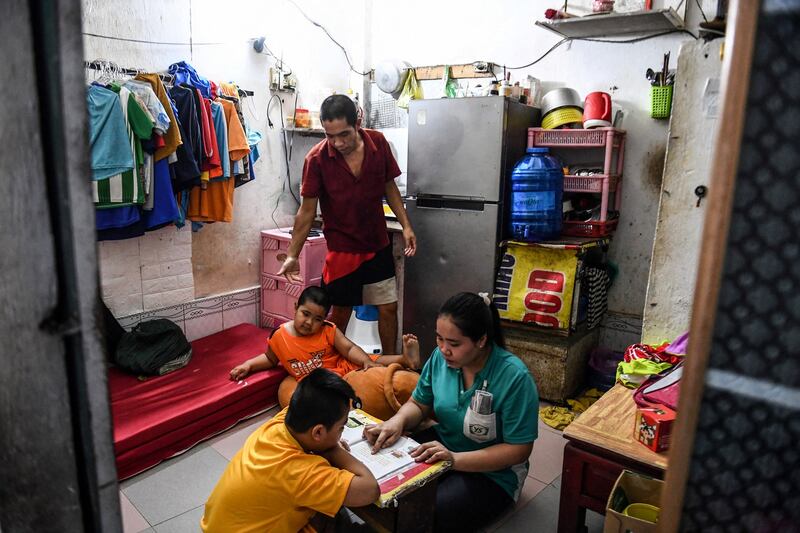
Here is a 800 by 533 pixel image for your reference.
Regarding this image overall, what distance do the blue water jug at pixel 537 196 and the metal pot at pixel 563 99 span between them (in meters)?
0.38

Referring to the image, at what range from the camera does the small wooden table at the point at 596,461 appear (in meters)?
1.72

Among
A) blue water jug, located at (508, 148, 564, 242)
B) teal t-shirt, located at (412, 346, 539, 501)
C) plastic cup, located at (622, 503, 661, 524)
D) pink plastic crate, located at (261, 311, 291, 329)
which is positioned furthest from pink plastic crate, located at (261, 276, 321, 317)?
plastic cup, located at (622, 503, 661, 524)

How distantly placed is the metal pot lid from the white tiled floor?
3.12 meters

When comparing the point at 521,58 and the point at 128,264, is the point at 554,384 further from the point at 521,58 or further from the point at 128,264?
the point at 128,264

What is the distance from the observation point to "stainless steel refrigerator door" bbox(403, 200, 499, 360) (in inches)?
146

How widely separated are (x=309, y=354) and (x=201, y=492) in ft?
3.19

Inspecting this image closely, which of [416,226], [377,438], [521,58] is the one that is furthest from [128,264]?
[521,58]

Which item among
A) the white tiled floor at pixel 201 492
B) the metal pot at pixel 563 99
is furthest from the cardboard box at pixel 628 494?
the metal pot at pixel 563 99

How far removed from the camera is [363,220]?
136 inches

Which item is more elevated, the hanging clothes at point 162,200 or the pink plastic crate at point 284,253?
the hanging clothes at point 162,200

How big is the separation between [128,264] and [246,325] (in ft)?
3.32

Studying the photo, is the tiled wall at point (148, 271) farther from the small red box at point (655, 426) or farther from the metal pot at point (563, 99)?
the small red box at point (655, 426)

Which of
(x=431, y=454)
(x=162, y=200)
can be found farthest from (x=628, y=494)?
(x=162, y=200)

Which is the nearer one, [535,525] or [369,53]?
[535,525]
